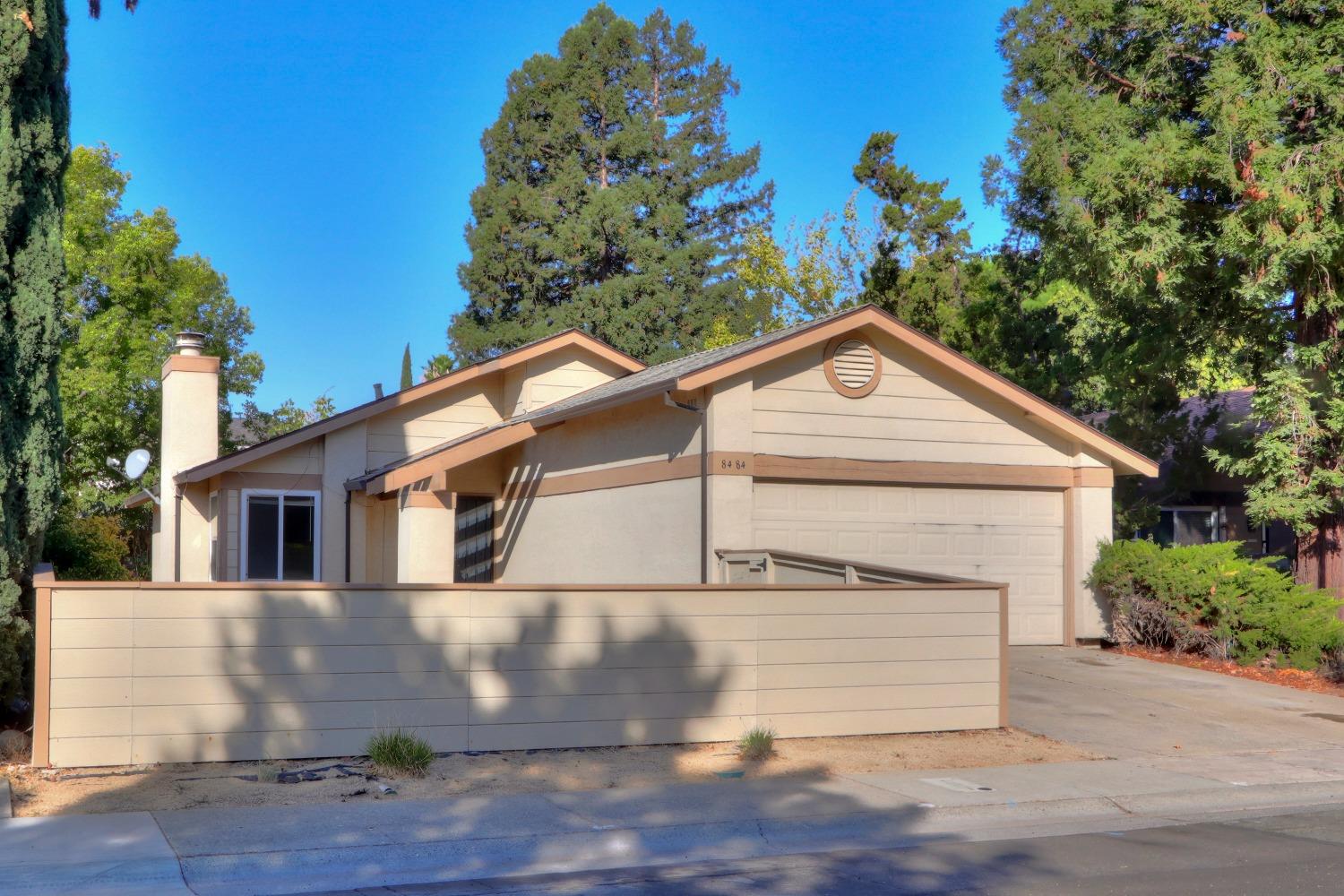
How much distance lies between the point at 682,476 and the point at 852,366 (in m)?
2.70

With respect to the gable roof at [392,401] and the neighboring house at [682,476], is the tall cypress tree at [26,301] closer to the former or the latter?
the neighboring house at [682,476]

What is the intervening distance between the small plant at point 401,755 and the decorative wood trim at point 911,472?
683cm

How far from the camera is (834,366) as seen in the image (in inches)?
640

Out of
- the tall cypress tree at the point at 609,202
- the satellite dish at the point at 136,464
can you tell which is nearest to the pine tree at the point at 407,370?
the tall cypress tree at the point at 609,202

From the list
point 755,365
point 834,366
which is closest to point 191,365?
point 755,365

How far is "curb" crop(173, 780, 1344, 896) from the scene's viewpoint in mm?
7176

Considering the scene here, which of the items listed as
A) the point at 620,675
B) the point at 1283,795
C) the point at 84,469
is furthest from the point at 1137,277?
the point at 84,469

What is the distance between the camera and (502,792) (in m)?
9.11

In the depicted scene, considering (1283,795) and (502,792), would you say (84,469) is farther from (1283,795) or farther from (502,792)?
(1283,795)

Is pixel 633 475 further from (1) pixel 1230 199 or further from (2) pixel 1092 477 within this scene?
(1) pixel 1230 199

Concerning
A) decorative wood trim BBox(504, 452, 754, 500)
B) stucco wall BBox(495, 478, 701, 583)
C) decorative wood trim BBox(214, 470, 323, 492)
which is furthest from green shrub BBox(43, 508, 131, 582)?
decorative wood trim BBox(504, 452, 754, 500)

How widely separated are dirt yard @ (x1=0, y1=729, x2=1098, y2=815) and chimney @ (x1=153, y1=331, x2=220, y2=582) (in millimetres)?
12498

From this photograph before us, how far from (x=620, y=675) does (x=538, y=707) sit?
0.73 meters

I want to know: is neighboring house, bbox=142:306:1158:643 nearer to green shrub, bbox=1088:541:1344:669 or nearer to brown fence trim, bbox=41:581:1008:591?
green shrub, bbox=1088:541:1344:669
